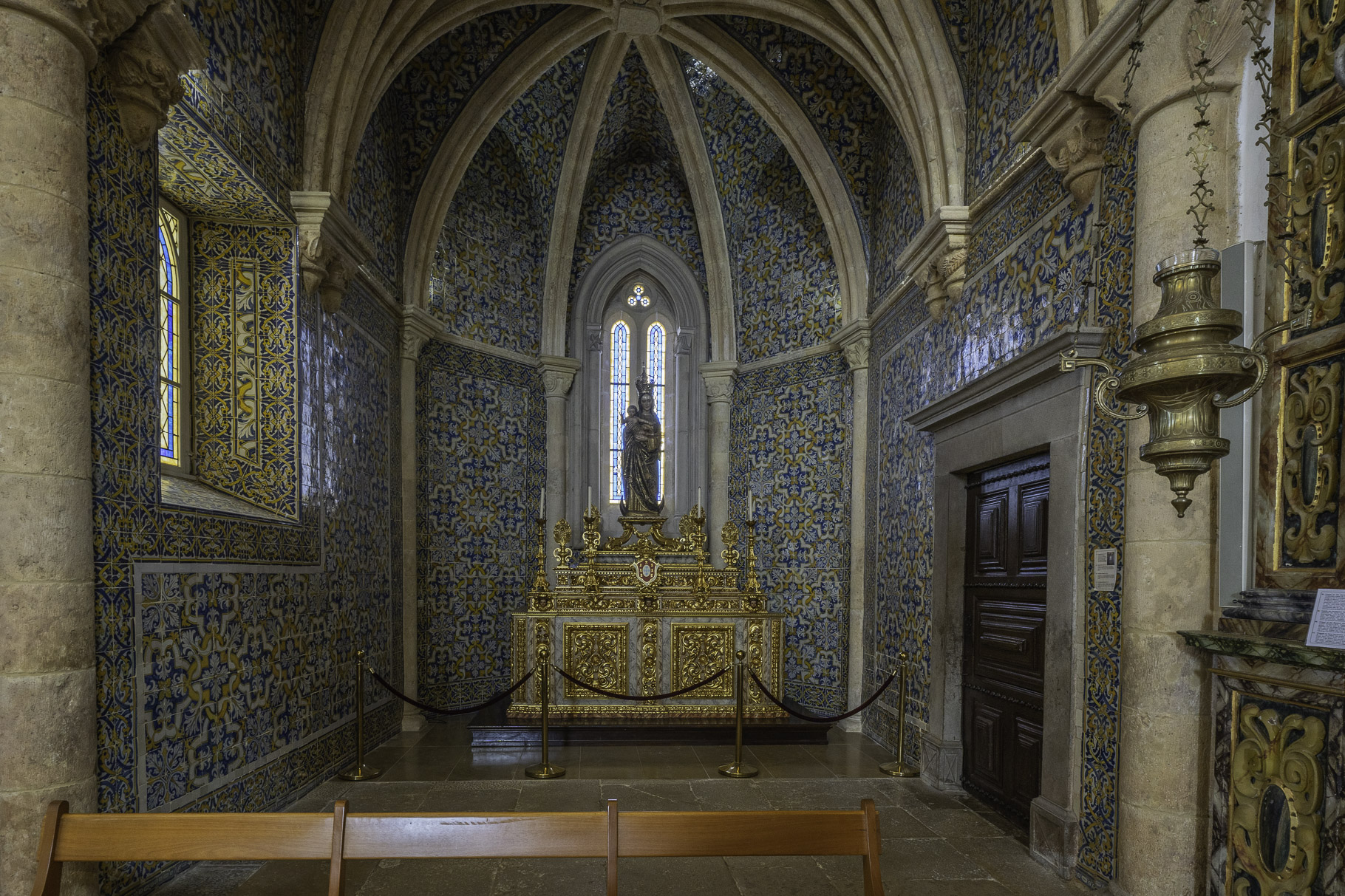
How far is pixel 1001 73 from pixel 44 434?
6.49 m

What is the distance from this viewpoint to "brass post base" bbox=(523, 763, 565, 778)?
6.38 metres

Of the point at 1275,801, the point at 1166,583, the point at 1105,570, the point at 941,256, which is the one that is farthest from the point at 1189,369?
the point at 941,256

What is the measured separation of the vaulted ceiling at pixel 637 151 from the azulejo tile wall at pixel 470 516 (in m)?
0.81

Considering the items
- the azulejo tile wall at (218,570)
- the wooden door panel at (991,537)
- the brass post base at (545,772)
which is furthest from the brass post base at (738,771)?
the azulejo tile wall at (218,570)

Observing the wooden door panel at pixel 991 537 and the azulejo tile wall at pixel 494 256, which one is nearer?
the wooden door panel at pixel 991 537

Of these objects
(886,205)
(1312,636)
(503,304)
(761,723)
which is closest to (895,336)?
(886,205)

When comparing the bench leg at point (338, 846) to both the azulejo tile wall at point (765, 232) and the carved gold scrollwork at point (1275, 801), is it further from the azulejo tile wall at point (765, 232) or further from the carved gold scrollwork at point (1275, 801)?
the azulejo tile wall at point (765, 232)

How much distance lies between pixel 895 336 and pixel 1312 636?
577 cm

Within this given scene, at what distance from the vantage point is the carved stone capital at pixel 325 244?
6.08 metres

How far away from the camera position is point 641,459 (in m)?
10.0

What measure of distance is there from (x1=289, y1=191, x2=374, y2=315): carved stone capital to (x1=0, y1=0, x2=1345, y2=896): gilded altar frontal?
0.06 m

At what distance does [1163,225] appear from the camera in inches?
152

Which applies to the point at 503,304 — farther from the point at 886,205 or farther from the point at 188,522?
the point at 188,522

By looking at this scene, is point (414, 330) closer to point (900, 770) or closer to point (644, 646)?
point (644, 646)
